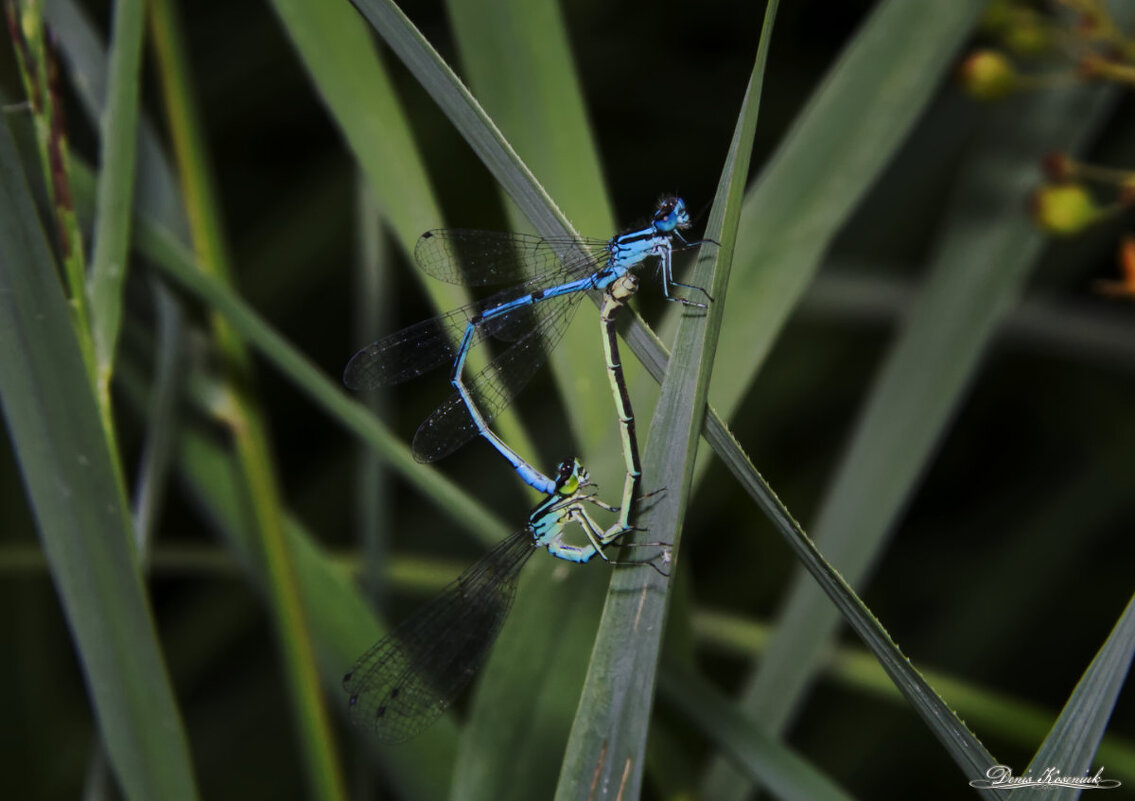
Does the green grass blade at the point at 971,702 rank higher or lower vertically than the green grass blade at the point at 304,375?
higher

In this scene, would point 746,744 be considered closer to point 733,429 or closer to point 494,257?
point 494,257

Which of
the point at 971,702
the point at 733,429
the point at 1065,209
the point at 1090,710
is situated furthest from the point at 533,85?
the point at 733,429

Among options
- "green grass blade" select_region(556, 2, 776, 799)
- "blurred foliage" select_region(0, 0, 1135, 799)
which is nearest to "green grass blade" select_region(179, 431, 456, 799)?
"green grass blade" select_region(556, 2, 776, 799)

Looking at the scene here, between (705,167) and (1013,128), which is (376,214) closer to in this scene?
(1013,128)

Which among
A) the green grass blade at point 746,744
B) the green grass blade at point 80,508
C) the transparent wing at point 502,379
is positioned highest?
the transparent wing at point 502,379

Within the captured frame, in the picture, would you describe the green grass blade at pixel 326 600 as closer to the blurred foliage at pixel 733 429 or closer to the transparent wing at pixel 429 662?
the transparent wing at pixel 429 662

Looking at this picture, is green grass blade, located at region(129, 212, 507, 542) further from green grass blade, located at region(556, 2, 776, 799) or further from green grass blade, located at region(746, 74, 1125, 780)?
green grass blade, located at region(746, 74, 1125, 780)

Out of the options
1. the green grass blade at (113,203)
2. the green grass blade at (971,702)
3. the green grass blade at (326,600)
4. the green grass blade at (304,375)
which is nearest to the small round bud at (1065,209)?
the green grass blade at (971,702)

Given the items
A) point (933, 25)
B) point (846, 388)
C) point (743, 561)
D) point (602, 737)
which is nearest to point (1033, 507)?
point (846, 388)
